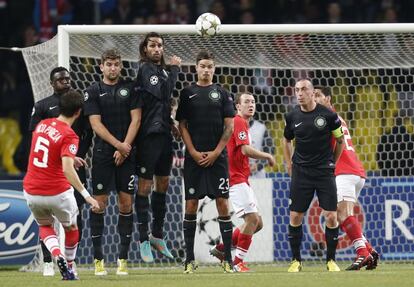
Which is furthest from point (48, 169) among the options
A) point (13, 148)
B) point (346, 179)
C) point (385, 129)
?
point (13, 148)

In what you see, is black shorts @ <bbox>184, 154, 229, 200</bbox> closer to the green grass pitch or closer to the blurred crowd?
the green grass pitch

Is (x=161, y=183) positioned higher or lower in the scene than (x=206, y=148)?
lower

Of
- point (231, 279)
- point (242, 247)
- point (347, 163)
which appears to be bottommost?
point (231, 279)

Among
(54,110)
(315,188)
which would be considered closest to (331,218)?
(315,188)

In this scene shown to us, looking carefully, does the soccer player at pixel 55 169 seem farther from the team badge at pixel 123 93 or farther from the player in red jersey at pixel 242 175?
the player in red jersey at pixel 242 175

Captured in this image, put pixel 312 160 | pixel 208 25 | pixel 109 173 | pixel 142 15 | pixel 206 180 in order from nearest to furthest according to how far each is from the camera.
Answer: pixel 206 180 < pixel 109 173 < pixel 312 160 < pixel 208 25 < pixel 142 15

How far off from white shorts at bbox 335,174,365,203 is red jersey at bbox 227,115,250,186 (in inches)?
40.0

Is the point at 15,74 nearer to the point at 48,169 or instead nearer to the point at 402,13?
the point at 402,13

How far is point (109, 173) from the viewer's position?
11.5m

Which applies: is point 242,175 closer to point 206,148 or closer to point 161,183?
point 161,183

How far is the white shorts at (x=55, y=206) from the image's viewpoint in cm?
1014

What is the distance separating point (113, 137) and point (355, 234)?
2.75 meters

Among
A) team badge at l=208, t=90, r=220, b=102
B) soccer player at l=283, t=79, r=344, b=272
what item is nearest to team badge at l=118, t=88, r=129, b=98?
team badge at l=208, t=90, r=220, b=102

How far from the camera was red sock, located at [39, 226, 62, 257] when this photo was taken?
33.2ft
